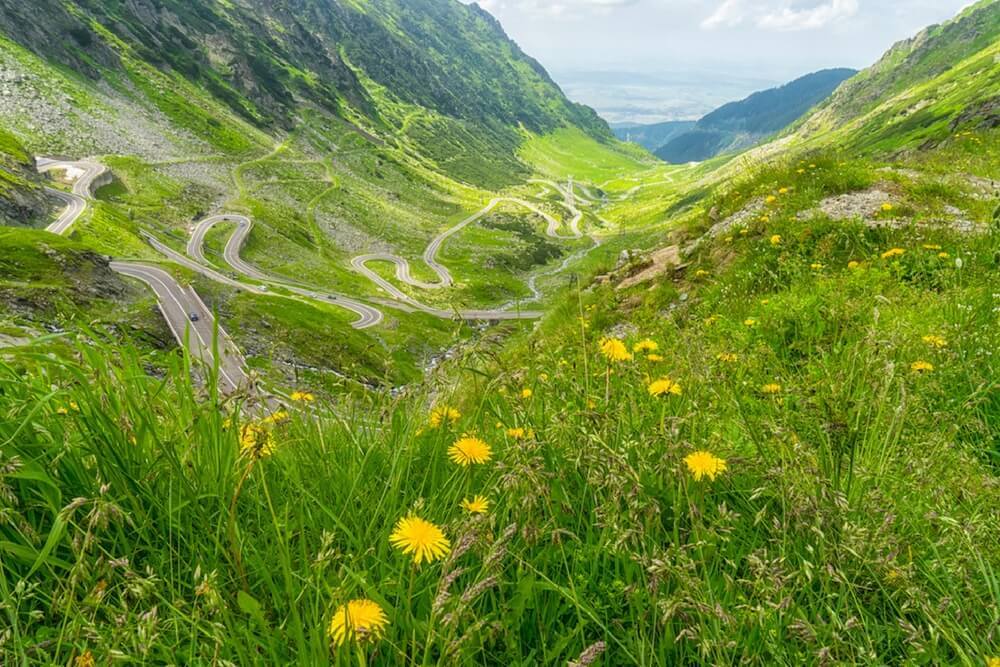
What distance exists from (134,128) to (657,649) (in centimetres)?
22091

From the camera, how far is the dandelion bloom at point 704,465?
2.54 meters

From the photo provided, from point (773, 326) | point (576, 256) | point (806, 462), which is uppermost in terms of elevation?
point (806, 462)

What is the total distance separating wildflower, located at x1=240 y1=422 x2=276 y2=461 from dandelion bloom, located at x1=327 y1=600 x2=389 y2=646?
821mm

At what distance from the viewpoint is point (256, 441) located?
2.37 meters

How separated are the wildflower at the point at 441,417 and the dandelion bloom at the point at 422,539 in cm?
99

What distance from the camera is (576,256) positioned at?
197125 millimetres

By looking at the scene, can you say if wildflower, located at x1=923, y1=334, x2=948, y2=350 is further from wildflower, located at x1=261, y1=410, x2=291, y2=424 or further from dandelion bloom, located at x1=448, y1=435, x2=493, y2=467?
wildflower, located at x1=261, y1=410, x2=291, y2=424

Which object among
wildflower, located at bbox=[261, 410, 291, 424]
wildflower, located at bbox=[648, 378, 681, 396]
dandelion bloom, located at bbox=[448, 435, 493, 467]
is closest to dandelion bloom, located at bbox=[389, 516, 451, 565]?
dandelion bloom, located at bbox=[448, 435, 493, 467]

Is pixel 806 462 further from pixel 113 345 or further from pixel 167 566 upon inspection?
pixel 113 345

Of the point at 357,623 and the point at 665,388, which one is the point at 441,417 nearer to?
the point at 665,388

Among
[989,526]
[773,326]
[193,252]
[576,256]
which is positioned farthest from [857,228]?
[576,256]

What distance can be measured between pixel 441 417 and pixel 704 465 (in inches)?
63.9

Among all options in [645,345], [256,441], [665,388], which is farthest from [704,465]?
[645,345]

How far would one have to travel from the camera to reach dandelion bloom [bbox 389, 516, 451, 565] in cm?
203
